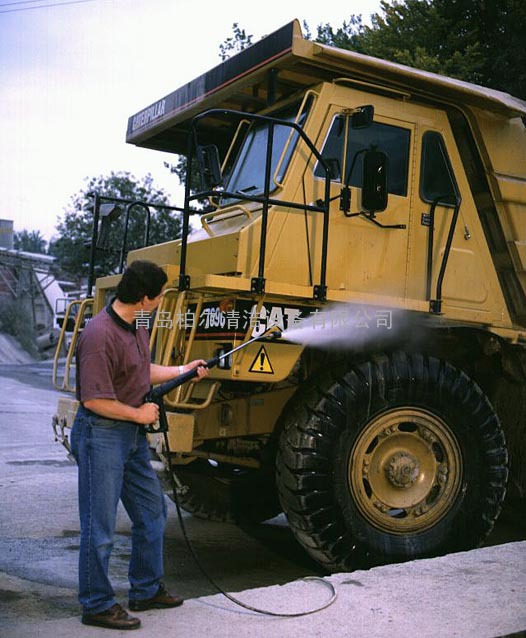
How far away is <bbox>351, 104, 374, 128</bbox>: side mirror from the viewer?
5520 mm

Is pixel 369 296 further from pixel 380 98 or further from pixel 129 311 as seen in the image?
pixel 129 311

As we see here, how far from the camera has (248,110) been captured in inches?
264

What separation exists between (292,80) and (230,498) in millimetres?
3669

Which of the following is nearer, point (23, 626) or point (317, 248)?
point (23, 626)

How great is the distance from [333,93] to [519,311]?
233 cm

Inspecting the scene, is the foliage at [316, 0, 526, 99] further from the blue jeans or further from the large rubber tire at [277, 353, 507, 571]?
the blue jeans

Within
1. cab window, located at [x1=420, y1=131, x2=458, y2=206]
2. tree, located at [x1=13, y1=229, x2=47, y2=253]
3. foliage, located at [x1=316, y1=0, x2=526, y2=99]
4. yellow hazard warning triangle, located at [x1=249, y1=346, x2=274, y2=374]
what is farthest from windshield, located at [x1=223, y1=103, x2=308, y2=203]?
tree, located at [x1=13, y1=229, x2=47, y2=253]

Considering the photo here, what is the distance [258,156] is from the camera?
629 cm

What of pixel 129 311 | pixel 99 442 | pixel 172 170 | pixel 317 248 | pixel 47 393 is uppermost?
pixel 172 170

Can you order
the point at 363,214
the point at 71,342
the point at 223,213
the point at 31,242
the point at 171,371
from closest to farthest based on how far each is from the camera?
the point at 171,371, the point at 363,214, the point at 223,213, the point at 71,342, the point at 31,242

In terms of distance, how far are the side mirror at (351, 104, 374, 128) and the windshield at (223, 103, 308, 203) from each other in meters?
0.38

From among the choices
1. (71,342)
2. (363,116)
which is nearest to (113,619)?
(71,342)

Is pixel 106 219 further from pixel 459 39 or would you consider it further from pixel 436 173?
pixel 459 39

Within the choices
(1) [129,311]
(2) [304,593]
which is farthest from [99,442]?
(2) [304,593]
